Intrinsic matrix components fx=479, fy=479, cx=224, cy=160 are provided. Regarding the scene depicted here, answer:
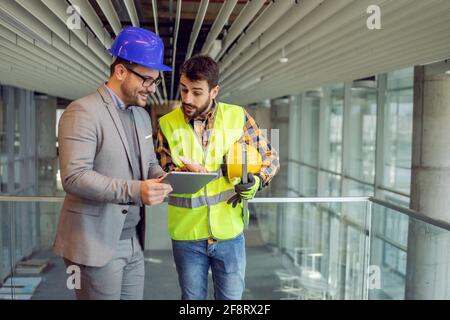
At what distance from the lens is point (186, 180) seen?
1.56 metres

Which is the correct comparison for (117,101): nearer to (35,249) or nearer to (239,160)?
(239,160)

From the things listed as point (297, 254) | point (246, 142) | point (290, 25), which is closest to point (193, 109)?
point (246, 142)

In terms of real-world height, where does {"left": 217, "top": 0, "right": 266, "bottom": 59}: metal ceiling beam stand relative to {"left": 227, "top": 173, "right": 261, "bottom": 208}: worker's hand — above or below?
above

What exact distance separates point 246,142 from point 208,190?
0.26 metres

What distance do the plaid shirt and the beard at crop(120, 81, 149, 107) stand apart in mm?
369

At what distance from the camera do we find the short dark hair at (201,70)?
1926 mm

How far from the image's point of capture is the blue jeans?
1.99 metres

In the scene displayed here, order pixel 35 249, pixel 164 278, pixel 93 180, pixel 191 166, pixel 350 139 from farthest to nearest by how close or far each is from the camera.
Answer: pixel 350 139 → pixel 35 249 → pixel 164 278 → pixel 191 166 → pixel 93 180

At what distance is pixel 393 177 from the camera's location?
35.9 feet

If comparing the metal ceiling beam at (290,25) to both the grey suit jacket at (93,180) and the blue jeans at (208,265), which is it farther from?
the grey suit jacket at (93,180)

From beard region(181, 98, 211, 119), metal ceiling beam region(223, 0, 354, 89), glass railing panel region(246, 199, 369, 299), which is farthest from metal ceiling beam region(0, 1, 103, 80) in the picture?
glass railing panel region(246, 199, 369, 299)

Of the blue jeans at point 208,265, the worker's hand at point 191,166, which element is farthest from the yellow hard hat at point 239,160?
the blue jeans at point 208,265

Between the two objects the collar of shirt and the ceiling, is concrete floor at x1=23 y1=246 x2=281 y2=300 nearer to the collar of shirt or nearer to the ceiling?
the ceiling

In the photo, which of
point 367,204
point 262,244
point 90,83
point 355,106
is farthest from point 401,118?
point 367,204
